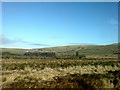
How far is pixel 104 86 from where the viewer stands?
942 cm

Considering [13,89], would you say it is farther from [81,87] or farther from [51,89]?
[81,87]

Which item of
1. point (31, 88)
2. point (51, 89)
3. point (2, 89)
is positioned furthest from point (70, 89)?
point (2, 89)

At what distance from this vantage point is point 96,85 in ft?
31.5

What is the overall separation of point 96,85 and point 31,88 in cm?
384

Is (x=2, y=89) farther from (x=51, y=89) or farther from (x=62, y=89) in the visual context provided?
(x=62, y=89)

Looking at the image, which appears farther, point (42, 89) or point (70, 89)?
point (42, 89)

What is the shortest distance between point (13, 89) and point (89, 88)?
4552 mm

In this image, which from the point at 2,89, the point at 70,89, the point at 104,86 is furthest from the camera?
the point at 2,89

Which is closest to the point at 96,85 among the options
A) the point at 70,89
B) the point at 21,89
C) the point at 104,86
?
the point at 104,86

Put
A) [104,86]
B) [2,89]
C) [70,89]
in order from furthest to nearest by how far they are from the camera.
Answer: [2,89], [104,86], [70,89]

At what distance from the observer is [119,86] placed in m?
9.59

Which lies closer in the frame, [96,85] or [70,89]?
[70,89]

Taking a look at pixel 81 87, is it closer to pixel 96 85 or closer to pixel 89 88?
pixel 89 88

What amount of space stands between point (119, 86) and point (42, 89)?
4.47 meters
